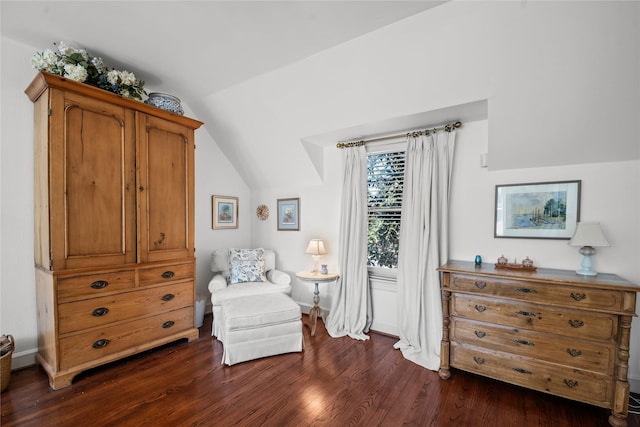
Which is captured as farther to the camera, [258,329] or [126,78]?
[258,329]

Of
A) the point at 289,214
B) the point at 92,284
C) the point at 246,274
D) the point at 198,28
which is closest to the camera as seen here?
the point at 198,28

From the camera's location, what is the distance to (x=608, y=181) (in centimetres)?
215

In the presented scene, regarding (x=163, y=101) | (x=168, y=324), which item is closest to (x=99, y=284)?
(x=168, y=324)

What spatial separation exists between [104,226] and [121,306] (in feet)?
2.34

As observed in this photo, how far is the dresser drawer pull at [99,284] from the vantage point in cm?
229

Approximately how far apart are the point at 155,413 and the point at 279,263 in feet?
7.97

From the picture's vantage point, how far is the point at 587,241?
1.99 metres

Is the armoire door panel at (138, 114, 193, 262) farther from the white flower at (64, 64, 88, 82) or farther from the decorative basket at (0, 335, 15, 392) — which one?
the decorative basket at (0, 335, 15, 392)

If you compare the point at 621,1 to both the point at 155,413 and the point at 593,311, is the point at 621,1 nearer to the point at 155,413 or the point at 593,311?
the point at 593,311

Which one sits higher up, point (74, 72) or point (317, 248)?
point (74, 72)

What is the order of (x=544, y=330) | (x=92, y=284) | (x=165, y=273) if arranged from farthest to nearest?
(x=165, y=273) < (x=92, y=284) < (x=544, y=330)

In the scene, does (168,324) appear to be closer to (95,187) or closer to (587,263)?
(95,187)

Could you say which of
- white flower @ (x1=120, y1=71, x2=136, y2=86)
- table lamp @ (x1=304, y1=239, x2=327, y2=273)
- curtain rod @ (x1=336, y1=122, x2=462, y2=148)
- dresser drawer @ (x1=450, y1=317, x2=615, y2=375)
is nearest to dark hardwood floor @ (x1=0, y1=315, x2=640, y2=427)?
dresser drawer @ (x1=450, y1=317, x2=615, y2=375)

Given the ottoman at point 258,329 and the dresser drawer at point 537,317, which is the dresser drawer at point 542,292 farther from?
the ottoman at point 258,329
